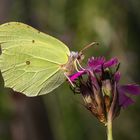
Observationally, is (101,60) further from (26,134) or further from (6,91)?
(6,91)

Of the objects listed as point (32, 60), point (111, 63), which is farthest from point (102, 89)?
point (32, 60)

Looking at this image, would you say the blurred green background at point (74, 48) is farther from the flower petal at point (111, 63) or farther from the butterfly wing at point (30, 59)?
the flower petal at point (111, 63)

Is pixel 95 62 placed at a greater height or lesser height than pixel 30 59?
lesser

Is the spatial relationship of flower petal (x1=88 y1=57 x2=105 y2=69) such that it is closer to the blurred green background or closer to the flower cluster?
the flower cluster

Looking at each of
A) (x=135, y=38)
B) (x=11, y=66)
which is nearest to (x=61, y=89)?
(x=135, y=38)

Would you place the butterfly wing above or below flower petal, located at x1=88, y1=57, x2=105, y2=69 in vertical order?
above

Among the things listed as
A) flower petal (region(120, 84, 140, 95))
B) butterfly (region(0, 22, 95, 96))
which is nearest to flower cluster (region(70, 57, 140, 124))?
flower petal (region(120, 84, 140, 95))

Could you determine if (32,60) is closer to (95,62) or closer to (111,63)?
(95,62)

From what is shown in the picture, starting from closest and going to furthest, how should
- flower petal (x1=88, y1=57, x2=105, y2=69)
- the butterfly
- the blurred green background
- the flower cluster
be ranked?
the flower cluster
flower petal (x1=88, y1=57, x2=105, y2=69)
the butterfly
the blurred green background
